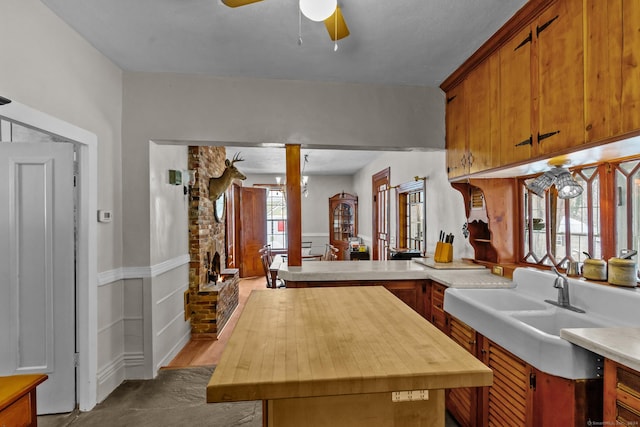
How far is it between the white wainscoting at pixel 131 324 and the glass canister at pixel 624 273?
3.04 m

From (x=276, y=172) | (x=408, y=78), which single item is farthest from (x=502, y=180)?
(x=276, y=172)

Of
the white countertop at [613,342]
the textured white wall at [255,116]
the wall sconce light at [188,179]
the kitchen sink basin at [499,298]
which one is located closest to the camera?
the white countertop at [613,342]

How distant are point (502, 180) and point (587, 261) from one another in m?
0.92

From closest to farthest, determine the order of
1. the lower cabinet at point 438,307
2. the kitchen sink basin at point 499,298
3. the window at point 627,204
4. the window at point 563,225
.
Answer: the window at point 627,204
the window at point 563,225
the kitchen sink basin at point 499,298
the lower cabinet at point 438,307

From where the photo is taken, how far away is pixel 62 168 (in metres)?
2.15

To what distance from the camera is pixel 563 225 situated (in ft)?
6.77

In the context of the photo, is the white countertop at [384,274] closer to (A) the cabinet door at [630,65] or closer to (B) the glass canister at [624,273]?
(B) the glass canister at [624,273]

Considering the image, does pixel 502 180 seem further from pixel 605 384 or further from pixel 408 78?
pixel 605 384

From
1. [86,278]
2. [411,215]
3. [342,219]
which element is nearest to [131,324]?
[86,278]

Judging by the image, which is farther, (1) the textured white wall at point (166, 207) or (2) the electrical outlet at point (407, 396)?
(1) the textured white wall at point (166, 207)

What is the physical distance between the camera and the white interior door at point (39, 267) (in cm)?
207

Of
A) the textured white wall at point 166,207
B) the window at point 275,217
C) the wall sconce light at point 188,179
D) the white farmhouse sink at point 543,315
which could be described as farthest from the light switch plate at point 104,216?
the window at point 275,217

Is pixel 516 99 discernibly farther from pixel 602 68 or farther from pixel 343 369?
pixel 343 369

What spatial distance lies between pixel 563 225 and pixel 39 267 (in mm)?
3472
